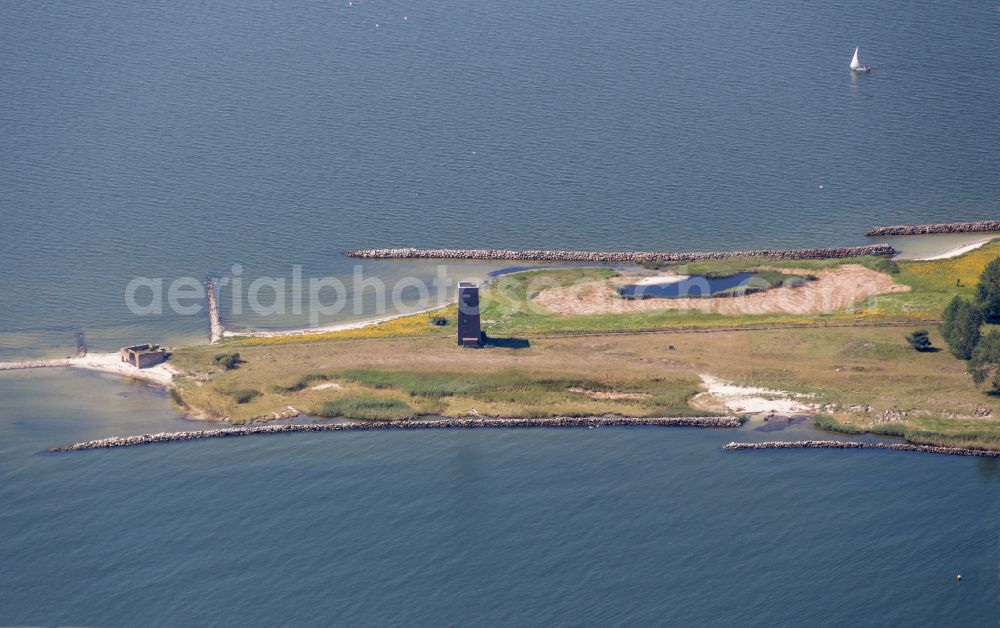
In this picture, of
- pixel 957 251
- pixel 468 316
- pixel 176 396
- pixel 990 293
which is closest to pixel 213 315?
pixel 176 396

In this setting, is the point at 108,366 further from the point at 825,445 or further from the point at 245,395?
the point at 825,445

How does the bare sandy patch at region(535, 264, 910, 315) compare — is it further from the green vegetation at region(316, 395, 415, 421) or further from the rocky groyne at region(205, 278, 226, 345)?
the rocky groyne at region(205, 278, 226, 345)

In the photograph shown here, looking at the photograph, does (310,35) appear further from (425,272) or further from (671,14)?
(425,272)

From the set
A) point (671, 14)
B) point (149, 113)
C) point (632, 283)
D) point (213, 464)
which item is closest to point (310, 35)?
point (149, 113)

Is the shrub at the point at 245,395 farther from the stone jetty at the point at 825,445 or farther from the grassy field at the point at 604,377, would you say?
the stone jetty at the point at 825,445

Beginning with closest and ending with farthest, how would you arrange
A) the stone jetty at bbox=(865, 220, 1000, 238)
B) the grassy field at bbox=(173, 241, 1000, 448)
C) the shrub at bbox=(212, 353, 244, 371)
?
the grassy field at bbox=(173, 241, 1000, 448) < the shrub at bbox=(212, 353, 244, 371) < the stone jetty at bbox=(865, 220, 1000, 238)

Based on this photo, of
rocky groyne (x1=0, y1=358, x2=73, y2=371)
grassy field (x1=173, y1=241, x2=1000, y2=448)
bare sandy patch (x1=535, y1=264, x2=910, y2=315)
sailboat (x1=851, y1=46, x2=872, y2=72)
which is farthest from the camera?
sailboat (x1=851, y1=46, x2=872, y2=72)

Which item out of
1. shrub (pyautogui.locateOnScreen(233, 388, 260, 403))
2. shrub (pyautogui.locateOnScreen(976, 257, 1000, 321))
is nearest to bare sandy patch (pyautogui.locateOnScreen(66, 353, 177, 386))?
shrub (pyautogui.locateOnScreen(233, 388, 260, 403))
